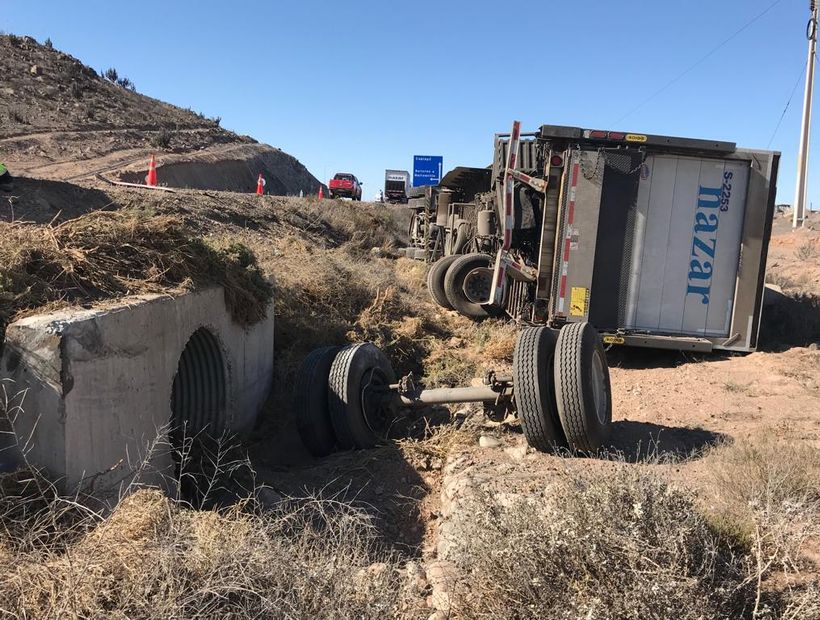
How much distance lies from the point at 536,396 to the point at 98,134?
87.1 feet

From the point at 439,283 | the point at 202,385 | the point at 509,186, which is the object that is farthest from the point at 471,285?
the point at 202,385

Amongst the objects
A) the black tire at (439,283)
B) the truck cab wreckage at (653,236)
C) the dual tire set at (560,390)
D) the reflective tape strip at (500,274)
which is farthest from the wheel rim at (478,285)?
the dual tire set at (560,390)

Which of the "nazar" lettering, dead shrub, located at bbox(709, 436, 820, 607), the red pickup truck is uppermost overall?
the red pickup truck

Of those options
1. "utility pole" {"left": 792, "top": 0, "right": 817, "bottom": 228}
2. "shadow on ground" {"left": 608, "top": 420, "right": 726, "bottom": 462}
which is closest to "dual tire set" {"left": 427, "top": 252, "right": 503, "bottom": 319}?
"shadow on ground" {"left": 608, "top": 420, "right": 726, "bottom": 462}

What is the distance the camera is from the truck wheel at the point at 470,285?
10562 millimetres

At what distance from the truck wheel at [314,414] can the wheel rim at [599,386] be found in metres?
2.49

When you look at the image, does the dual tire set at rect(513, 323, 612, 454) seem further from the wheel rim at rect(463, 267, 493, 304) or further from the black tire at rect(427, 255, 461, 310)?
the black tire at rect(427, 255, 461, 310)

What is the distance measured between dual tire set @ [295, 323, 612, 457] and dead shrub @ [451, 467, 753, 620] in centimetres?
169

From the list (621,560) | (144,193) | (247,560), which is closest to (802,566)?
(621,560)

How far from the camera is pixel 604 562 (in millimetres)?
2648

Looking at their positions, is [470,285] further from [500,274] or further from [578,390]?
[578,390]

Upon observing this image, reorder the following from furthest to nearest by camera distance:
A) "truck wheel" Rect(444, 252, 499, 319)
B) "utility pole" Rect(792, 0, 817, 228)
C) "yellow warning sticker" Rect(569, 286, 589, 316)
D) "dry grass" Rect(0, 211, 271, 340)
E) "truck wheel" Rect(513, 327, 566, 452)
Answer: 1. "utility pole" Rect(792, 0, 817, 228)
2. "truck wheel" Rect(444, 252, 499, 319)
3. "yellow warning sticker" Rect(569, 286, 589, 316)
4. "truck wheel" Rect(513, 327, 566, 452)
5. "dry grass" Rect(0, 211, 271, 340)

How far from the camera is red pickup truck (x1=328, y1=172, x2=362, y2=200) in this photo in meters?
32.9

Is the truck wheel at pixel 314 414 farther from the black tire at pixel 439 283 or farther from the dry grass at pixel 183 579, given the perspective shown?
the black tire at pixel 439 283
